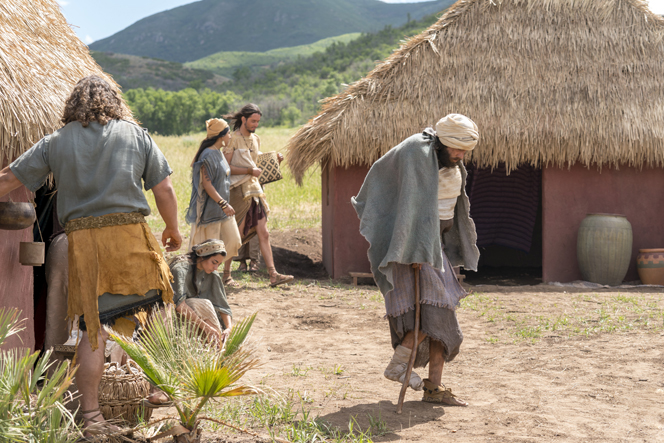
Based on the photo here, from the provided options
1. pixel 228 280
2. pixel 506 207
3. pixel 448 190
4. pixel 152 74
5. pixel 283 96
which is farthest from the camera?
pixel 152 74

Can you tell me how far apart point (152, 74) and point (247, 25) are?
77.0 metres

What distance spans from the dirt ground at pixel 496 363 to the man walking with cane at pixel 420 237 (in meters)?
0.30

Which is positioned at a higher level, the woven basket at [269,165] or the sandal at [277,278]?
the woven basket at [269,165]

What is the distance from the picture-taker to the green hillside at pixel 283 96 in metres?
41.1

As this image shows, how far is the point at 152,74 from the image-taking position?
254 feet

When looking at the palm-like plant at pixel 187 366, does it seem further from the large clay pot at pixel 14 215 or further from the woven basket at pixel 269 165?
the woven basket at pixel 269 165

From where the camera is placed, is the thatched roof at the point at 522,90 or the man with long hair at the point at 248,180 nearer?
the man with long hair at the point at 248,180

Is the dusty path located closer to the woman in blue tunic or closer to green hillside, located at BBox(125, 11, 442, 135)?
the woman in blue tunic

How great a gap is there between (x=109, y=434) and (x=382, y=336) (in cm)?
305

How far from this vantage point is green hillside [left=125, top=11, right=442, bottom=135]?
135 feet

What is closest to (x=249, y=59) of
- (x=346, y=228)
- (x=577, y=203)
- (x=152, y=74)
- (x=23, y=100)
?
(x=152, y=74)

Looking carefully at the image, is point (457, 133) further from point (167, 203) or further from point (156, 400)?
point (156, 400)

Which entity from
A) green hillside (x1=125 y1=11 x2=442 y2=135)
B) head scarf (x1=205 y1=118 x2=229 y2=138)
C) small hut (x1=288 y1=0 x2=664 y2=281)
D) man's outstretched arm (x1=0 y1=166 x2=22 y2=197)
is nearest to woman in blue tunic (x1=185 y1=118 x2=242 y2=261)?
head scarf (x1=205 y1=118 x2=229 y2=138)

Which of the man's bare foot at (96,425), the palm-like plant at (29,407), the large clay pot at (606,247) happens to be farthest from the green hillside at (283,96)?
the palm-like plant at (29,407)
